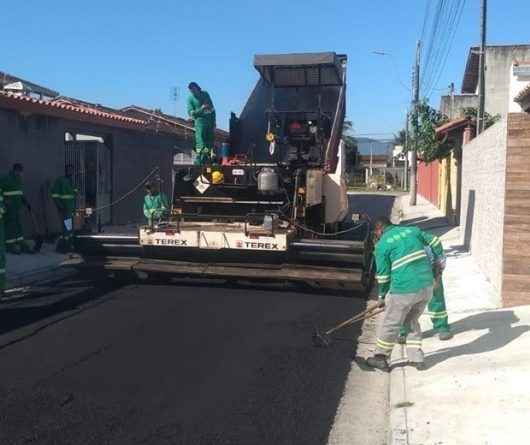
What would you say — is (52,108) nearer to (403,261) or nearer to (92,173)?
(92,173)

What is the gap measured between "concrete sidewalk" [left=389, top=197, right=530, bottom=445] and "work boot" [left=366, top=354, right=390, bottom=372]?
3.6 inches

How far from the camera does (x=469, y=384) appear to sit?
5.54 meters

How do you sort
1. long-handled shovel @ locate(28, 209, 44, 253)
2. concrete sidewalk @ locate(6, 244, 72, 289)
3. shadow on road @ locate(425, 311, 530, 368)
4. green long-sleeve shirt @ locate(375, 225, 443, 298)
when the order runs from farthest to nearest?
1. long-handled shovel @ locate(28, 209, 44, 253)
2. concrete sidewalk @ locate(6, 244, 72, 289)
3. shadow on road @ locate(425, 311, 530, 368)
4. green long-sleeve shirt @ locate(375, 225, 443, 298)

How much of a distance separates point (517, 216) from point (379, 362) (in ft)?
9.85

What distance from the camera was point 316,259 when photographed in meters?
9.34

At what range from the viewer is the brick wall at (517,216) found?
8086 mm

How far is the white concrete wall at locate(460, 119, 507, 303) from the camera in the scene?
863 cm

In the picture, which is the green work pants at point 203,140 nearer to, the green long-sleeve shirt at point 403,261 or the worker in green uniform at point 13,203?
the worker in green uniform at point 13,203

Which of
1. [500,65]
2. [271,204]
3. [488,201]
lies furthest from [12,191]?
[500,65]

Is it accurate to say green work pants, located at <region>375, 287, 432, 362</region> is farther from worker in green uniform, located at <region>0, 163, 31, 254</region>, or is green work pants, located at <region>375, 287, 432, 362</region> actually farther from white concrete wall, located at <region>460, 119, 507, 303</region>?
worker in green uniform, located at <region>0, 163, 31, 254</region>

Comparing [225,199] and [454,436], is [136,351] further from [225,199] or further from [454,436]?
[225,199]

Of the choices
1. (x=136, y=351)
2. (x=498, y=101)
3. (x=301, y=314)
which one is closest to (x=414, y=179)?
(x=498, y=101)

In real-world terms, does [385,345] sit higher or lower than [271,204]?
lower

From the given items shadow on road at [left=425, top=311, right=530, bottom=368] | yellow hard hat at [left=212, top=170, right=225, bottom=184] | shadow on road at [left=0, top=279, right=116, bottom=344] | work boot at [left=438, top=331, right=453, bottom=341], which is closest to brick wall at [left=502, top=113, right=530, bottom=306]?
shadow on road at [left=425, top=311, right=530, bottom=368]
